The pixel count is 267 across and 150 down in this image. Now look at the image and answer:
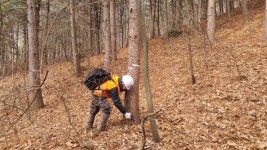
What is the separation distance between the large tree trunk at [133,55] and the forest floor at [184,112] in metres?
0.54

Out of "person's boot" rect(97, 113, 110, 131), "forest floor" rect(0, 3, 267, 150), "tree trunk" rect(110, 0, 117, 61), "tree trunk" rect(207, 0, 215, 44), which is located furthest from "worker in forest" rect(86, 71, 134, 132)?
"tree trunk" rect(110, 0, 117, 61)

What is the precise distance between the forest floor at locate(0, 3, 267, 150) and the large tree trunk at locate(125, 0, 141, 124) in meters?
0.54

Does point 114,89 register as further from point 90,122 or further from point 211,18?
point 211,18

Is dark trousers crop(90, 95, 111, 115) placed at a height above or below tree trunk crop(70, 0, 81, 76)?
below

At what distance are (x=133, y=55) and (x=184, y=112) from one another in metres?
2.61

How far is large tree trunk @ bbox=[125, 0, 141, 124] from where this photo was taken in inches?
221

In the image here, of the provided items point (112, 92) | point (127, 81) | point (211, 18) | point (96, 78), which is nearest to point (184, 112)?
point (127, 81)

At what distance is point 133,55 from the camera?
5672 millimetres

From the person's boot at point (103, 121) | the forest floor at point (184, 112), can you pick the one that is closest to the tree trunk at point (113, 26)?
the forest floor at point (184, 112)

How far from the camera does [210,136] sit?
5.44 meters

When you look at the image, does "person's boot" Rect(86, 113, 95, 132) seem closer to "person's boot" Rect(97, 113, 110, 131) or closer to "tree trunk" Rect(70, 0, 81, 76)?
"person's boot" Rect(97, 113, 110, 131)

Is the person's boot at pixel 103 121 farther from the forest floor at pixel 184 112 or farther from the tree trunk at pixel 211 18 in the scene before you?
the tree trunk at pixel 211 18

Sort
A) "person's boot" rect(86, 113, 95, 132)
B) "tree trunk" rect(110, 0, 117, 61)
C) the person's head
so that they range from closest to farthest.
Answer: the person's head → "person's boot" rect(86, 113, 95, 132) → "tree trunk" rect(110, 0, 117, 61)

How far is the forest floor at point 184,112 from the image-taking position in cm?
532
